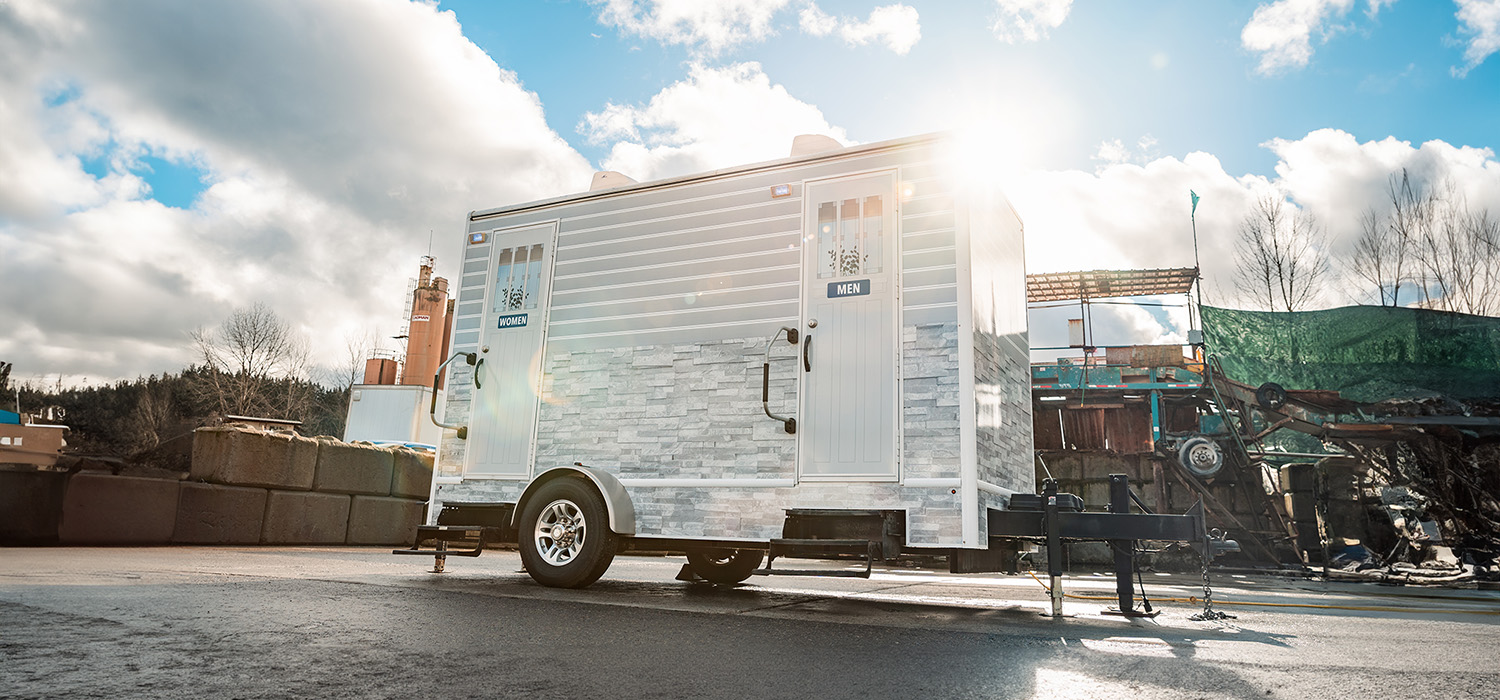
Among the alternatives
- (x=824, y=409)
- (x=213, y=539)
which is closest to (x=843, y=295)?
(x=824, y=409)

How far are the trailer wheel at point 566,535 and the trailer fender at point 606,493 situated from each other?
54mm

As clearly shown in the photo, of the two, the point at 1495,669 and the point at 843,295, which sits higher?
the point at 843,295

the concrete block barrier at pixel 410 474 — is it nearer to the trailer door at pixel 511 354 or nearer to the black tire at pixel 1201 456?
the trailer door at pixel 511 354

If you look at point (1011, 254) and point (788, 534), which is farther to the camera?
point (1011, 254)

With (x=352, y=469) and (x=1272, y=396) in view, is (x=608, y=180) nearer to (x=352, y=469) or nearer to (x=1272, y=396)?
(x=352, y=469)

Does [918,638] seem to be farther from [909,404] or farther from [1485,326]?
[1485,326]

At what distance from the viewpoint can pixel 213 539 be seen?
37.0ft

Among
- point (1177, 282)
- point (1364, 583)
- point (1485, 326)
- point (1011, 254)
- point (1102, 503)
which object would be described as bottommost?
point (1364, 583)

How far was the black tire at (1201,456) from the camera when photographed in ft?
45.0

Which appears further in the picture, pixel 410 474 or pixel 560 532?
pixel 410 474

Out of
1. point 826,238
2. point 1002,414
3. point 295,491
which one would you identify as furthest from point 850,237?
point 295,491

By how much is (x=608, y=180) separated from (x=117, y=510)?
A: 793cm

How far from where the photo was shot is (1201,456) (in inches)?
545

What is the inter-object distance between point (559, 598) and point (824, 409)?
2.29 meters
